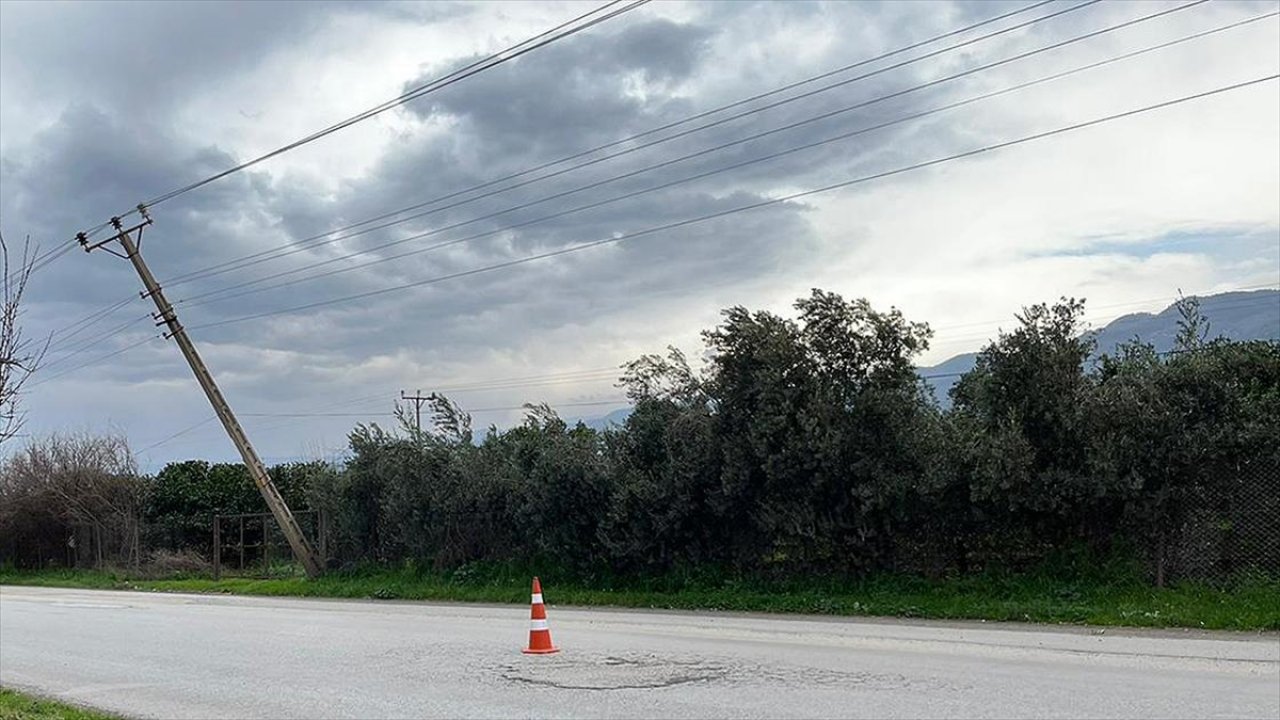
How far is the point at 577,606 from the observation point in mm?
19641

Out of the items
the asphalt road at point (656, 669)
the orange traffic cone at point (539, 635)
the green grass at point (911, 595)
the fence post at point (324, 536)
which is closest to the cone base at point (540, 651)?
the orange traffic cone at point (539, 635)

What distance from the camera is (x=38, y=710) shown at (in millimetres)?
10258

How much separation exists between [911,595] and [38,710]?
11355 mm

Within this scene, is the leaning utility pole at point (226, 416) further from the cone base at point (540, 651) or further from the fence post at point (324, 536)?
the cone base at point (540, 651)

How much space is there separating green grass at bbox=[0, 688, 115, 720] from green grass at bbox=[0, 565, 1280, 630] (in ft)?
32.2

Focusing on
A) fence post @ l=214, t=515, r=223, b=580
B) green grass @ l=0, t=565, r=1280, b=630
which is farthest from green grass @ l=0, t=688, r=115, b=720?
fence post @ l=214, t=515, r=223, b=580

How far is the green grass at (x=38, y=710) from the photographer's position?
9695mm

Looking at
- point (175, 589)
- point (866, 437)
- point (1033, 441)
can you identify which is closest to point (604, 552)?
point (866, 437)

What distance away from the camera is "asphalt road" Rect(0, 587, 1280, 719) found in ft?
29.7

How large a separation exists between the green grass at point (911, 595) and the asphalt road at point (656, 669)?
953 mm

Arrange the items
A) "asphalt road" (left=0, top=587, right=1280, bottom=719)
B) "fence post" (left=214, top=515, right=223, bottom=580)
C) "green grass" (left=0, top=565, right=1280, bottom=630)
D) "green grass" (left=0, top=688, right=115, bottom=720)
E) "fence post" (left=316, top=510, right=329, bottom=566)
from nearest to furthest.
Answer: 1. "asphalt road" (left=0, top=587, right=1280, bottom=719)
2. "green grass" (left=0, top=688, right=115, bottom=720)
3. "green grass" (left=0, top=565, right=1280, bottom=630)
4. "fence post" (left=316, top=510, right=329, bottom=566)
5. "fence post" (left=214, top=515, right=223, bottom=580)

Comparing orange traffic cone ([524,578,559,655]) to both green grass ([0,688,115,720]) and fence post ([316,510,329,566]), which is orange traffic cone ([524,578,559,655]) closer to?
green grass ([0,688,115,720])

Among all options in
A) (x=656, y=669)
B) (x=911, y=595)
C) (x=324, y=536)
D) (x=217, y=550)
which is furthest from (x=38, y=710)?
(x=217, y=550)

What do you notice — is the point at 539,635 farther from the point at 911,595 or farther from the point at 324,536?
the point at 324,536
